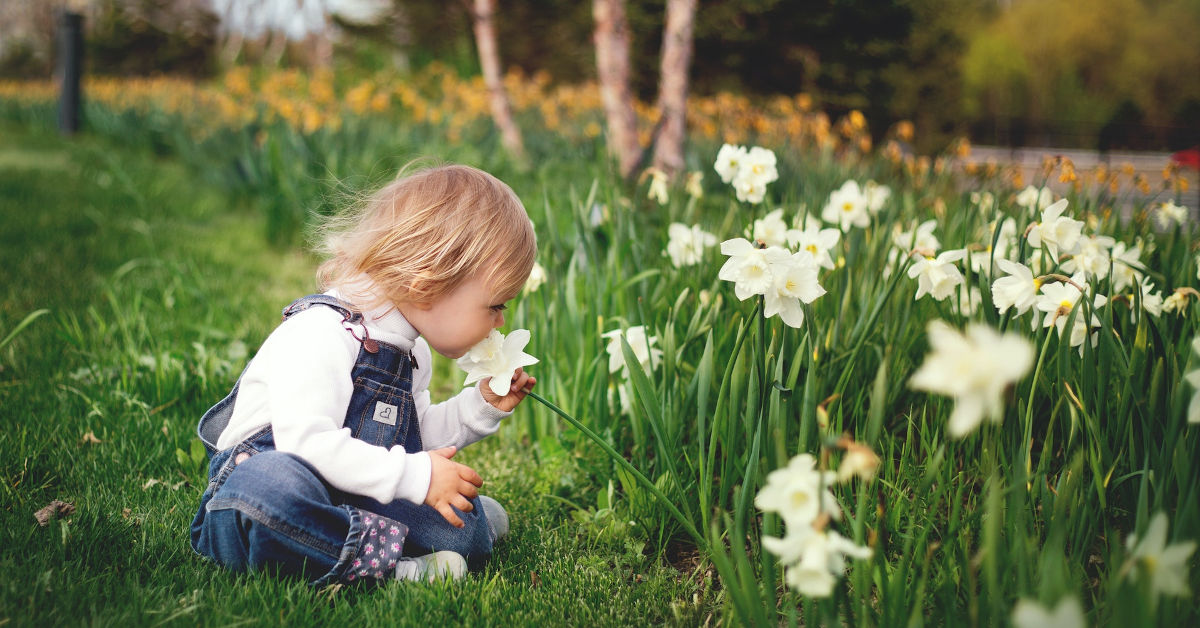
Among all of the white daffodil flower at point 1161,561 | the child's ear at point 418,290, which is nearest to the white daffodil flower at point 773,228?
the child's ear at point 418,290

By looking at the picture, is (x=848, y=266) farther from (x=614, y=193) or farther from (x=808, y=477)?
(x=808, y=477)

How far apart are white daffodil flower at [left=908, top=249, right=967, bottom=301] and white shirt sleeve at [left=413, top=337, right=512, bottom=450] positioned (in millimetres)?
910

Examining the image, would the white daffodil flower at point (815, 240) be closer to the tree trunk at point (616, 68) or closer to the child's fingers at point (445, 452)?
the child's fingers at point (445, 452)

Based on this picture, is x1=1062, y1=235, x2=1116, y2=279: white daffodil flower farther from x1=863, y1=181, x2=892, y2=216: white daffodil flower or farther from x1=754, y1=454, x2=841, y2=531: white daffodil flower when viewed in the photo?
x1=754, y1=454, x2=841, y2=531: white daffodil flower

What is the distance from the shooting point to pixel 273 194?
15.7 feet

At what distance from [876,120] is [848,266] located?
12056mm

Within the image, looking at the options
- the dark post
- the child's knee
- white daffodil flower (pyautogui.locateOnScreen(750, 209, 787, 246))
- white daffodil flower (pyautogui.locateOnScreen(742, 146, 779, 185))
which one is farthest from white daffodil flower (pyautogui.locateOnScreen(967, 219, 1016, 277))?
the dark post

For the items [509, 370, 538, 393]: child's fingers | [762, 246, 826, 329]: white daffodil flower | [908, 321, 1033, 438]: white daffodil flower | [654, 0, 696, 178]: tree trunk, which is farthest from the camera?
[654, 0, 696, 178]: tree trunk

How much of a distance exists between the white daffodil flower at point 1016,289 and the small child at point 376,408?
3.02ft

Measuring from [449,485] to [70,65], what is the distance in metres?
10.9

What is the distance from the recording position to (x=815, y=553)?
92 cm

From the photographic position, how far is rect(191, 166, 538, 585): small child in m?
1.44

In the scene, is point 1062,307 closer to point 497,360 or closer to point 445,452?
point 497,360

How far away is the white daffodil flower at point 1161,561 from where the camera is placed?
0.85 metres
